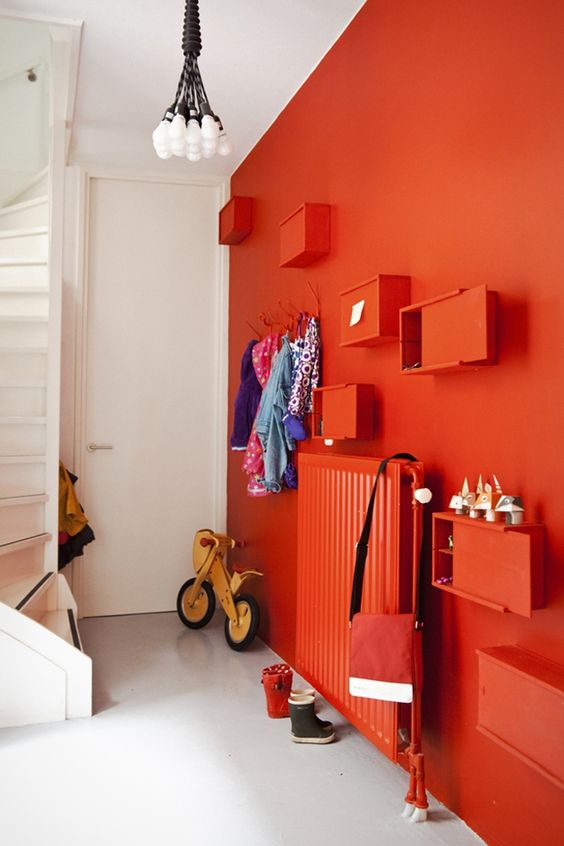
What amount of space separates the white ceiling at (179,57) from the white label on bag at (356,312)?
3.88ft

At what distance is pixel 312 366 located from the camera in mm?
3248

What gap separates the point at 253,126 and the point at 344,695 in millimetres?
2888

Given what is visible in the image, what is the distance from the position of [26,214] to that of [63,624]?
6.87 feet

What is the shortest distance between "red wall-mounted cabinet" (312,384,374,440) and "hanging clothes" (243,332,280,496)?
79 cm

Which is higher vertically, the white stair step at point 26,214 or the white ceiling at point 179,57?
the white ceiling at point 179,57

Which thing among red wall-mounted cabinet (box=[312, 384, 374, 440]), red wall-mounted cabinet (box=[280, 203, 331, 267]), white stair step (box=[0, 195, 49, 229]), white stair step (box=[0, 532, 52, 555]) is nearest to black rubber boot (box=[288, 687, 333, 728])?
red wall-mounted cabinet (box=[312, 384, 374, 440])

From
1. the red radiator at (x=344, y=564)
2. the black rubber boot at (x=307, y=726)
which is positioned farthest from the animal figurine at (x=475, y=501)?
the black rubber boot at (x=307, y=726)

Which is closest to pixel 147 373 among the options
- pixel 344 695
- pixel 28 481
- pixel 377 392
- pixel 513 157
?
pixel 28 481

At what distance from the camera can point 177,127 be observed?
2.48m

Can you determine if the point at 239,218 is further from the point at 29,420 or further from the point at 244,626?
the point at 244,626

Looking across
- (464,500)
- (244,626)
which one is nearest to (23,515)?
(244,626)

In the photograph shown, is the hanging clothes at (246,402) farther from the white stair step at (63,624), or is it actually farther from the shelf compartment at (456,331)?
the shelf compartment at (456,331)

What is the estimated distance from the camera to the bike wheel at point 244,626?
3.78m

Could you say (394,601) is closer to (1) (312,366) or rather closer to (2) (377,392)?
(2) (377,392)
